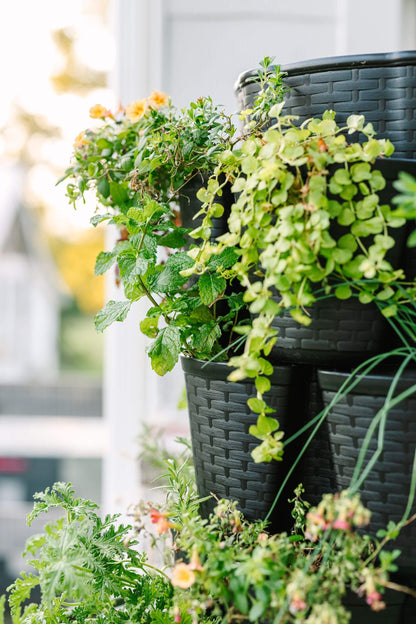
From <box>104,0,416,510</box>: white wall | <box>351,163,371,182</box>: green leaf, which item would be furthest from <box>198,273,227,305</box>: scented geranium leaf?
<box>104,0,416,510</box>: white wall

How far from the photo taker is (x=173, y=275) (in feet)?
2.49

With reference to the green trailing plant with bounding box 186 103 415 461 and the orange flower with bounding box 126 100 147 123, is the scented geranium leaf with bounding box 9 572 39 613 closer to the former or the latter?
the green trailing plant with bounding box 186 103 415 461

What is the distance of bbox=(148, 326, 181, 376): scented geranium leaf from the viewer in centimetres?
73

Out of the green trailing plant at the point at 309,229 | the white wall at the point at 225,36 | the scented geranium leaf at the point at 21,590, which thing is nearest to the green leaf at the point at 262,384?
the green trailing plant at the point at 309,229

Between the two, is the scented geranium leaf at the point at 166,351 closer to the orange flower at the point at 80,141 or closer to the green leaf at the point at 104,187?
the green leaf at the point at 104,187

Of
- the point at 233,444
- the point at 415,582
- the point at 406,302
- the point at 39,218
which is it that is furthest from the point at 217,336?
the point at 39,218

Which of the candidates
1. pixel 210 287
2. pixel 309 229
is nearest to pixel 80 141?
pixel 210 287

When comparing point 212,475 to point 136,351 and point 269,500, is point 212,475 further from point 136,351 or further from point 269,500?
point 136,351

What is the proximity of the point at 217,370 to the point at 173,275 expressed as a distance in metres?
0.14

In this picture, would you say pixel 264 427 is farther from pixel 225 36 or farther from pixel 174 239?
pixel 225 36

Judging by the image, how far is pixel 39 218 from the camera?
880cm

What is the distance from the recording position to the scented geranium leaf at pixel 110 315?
0.75m

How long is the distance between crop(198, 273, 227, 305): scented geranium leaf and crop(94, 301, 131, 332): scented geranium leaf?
0.34ft

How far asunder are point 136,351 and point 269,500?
34.8 inches
